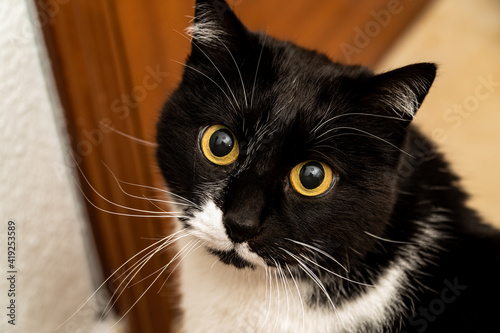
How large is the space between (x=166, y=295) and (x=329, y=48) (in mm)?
1164

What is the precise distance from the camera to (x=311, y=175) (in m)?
0.75

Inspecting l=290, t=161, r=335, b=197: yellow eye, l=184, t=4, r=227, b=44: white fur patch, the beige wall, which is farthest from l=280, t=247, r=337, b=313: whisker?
the beige wall

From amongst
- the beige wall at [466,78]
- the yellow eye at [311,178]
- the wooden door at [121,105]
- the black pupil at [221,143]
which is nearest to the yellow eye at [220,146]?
the black pupil at [221,143]

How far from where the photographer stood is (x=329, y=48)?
5.89 feet

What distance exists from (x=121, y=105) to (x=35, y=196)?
0.98ft

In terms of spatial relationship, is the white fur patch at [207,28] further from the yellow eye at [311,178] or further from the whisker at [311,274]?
the whisker at [311,274]

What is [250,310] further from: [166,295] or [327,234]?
[166,295]

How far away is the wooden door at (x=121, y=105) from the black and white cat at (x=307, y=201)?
21cm

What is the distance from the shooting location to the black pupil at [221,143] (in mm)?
769

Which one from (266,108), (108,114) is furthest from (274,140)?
(108,114)

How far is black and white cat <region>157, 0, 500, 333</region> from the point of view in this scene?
74 centimetres

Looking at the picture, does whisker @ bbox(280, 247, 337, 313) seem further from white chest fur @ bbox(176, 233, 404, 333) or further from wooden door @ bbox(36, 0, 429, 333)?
wooden door @ bbox(36, 0, 429, 333)

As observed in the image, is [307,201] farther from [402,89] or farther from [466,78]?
[466,78]

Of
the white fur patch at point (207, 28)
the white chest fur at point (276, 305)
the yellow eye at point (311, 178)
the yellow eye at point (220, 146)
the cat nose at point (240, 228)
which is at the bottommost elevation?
the white chest fur at point (276, 305)
